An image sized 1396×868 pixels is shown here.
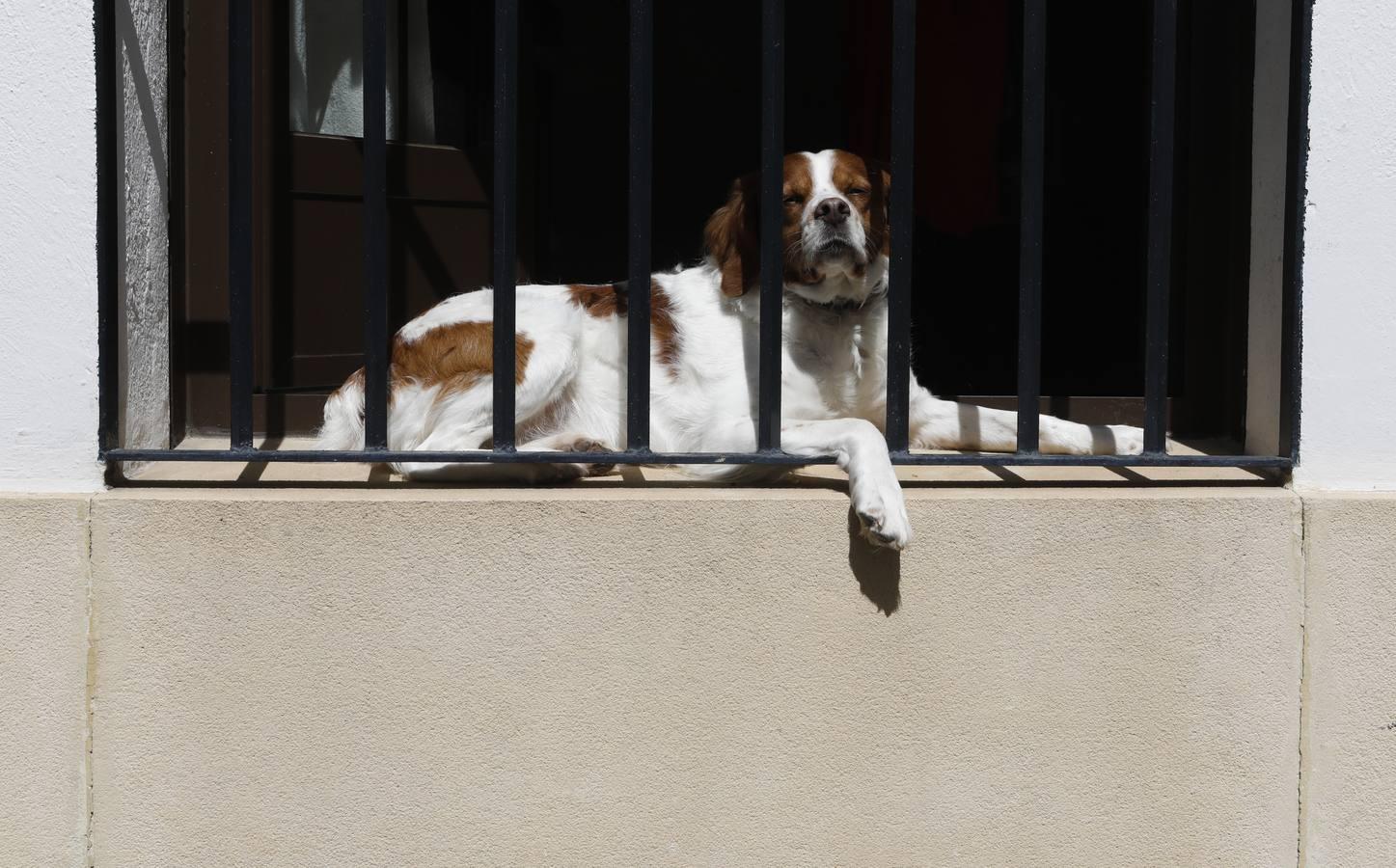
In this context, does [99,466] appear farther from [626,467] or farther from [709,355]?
[709,355]

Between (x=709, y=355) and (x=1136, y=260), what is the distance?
2.45 m

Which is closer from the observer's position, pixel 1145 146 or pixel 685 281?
pixel 685 281

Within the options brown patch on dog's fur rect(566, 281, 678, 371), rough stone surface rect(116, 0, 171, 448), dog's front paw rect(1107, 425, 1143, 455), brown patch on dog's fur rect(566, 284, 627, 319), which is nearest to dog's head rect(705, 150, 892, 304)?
brown patch on dog's fur rect(566, 281, 678, 371)

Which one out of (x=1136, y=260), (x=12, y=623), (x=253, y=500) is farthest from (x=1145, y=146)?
(x=12, y=623)

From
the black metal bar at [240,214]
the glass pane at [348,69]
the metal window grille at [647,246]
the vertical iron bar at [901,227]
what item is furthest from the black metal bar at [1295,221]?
the glass pane at [348,69]

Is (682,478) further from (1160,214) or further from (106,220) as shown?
(106,220)

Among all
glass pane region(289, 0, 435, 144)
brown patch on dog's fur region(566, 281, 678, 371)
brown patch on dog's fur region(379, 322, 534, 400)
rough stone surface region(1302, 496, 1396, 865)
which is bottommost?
rough stone surface region(1302, 496, 1396, 865)

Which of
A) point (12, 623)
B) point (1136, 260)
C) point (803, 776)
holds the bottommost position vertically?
point (803, 776)

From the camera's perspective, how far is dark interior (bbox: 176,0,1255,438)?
3.43 meters

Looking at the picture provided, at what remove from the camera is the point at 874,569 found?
253 centimetres

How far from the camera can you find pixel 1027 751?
2.57 m

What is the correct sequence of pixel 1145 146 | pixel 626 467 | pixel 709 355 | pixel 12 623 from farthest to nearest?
pixel 1145 146 < pixel 709 355 < pixel 626 467 < pixel 12 623

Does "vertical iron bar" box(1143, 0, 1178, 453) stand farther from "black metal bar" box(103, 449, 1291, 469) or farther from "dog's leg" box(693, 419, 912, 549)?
"dog's leg" box(693, 419, 912, 549)

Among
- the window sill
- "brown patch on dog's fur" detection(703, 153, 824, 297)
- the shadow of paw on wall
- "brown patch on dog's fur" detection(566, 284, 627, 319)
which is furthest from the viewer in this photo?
"brown patch on dog's fur" detection(566, 284, 627, 319)
